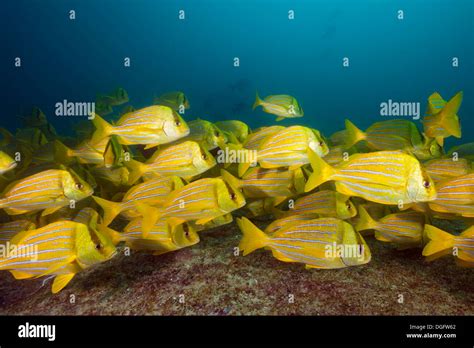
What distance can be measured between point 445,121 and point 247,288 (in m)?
3.86

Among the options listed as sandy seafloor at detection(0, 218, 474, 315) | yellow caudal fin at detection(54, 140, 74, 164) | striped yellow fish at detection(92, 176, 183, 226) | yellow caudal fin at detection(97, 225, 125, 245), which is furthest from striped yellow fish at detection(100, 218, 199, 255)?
yellow caudal fin at detection(54, 140, 74, 164)

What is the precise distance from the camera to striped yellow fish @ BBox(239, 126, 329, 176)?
3799mm

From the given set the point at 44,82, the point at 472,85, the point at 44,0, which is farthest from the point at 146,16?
the point at 472,85

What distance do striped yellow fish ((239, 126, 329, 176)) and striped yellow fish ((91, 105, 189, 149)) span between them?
120 centimetres

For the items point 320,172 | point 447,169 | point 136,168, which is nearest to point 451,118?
point 447,169

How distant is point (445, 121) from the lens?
435 cm

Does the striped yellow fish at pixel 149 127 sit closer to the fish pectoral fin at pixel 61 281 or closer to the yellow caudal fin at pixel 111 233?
the yellow caudal fin at pixel 111 233

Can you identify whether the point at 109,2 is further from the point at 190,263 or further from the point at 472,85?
the point at 472,85

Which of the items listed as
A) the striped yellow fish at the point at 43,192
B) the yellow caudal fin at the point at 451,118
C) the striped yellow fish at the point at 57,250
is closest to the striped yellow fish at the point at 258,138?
the yellow caudal fin at the point at 451,118

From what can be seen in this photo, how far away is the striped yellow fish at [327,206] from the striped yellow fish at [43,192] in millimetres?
2911

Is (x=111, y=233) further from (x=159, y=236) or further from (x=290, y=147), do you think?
(x=290, y=147)

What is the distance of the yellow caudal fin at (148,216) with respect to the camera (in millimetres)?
3293

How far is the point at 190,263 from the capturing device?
3949 mm

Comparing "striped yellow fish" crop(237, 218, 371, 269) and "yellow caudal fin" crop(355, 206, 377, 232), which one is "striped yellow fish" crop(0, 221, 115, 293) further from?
"yellow caudal fin" crop(355, 206, 377, 232)
